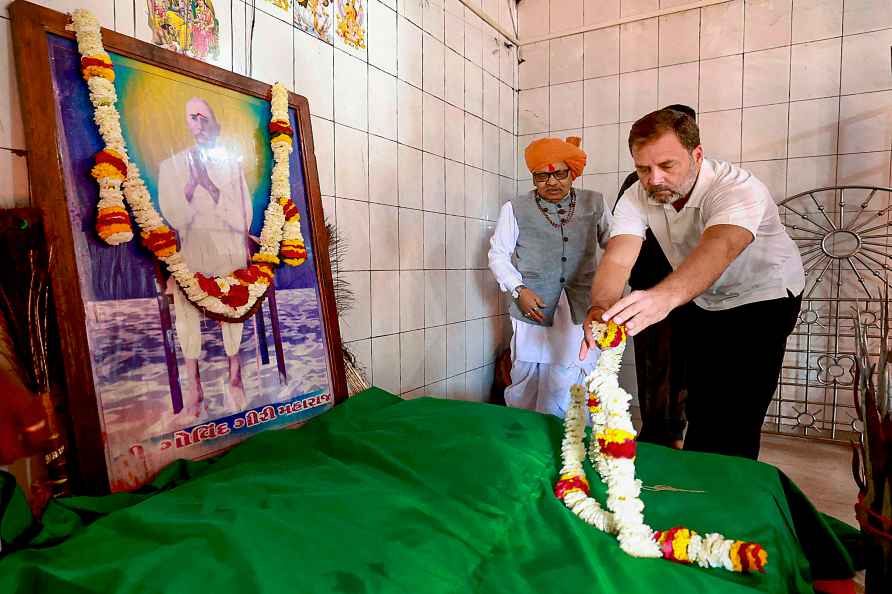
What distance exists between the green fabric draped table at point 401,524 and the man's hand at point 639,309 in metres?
0.33

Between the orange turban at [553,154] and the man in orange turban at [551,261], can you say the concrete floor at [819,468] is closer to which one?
the man in orange turban at [551,261]

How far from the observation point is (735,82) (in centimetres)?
296

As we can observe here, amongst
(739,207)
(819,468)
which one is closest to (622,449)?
(739,207)

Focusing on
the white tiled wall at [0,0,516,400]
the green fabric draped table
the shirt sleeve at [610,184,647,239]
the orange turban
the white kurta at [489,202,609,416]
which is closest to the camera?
the green fabric draped table

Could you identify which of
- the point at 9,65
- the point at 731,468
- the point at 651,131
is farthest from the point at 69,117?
the point at 731,468

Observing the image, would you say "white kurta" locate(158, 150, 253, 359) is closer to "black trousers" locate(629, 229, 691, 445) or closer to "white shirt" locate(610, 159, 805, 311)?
"white shirt" locate(610, 159, 805, 311)

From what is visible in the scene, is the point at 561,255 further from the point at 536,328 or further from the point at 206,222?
the point at 206,222

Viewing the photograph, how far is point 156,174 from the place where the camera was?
138cm

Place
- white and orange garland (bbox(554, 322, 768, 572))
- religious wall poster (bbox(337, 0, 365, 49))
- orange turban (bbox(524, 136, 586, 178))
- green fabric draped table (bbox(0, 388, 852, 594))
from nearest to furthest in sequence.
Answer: green fabric draped table (bbox(0, 388, 852, 594)) → white and orange garland (bbox(554, 322, 768, 572)) → religious wall poster (bbox(337, 0, 365, 49)) → orange turban (bbox(524, 136, 586, 178))

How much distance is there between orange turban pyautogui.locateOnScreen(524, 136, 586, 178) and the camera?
2.59 m

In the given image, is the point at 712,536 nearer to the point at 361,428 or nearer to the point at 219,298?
the point at 361,428

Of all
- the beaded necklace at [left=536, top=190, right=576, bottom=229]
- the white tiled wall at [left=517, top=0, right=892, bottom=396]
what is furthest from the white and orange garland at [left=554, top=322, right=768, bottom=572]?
the white tiled wall at [left=517, top=0, right=892, bottom=396]

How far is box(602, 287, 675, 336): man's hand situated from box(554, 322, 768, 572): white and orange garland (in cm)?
3

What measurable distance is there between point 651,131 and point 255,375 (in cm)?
141
